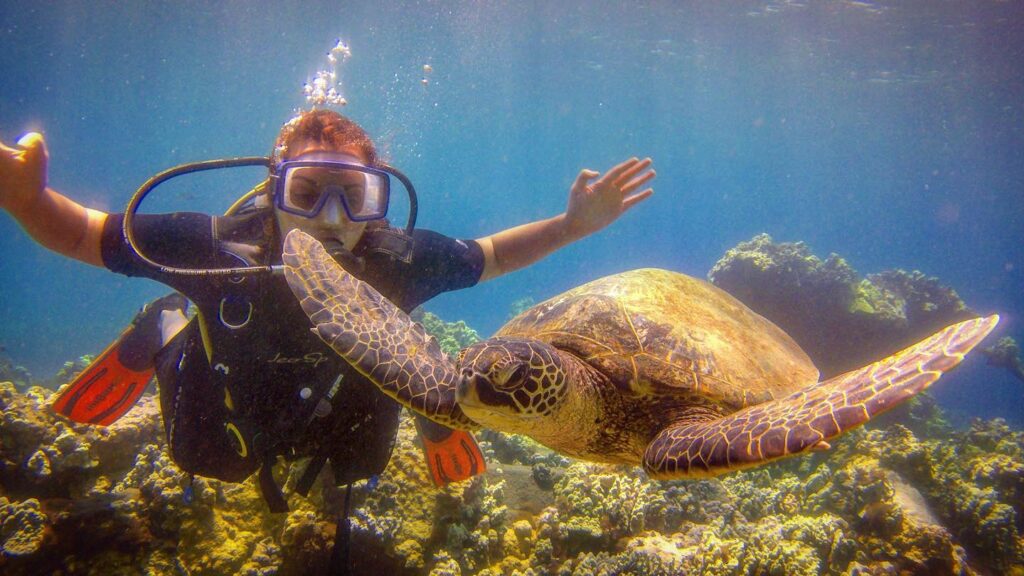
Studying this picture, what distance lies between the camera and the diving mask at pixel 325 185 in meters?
3.40

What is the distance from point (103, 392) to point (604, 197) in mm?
5384

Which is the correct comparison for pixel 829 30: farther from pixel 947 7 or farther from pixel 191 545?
pixel 191 545

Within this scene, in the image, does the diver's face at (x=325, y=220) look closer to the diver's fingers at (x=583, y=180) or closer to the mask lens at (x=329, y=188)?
the mask lens at (x=329, y=188)

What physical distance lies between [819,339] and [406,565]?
39.9 feet

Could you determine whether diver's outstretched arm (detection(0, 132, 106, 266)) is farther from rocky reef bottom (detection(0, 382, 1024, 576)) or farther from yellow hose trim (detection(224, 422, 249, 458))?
rocky reef bottom (detection(0, 382, 1024, 576))

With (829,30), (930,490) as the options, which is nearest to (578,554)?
(930,490)

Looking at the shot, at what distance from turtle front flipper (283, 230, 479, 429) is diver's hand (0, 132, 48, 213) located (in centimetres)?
143

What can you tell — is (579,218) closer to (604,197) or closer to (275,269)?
(604,197)

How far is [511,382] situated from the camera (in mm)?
2383

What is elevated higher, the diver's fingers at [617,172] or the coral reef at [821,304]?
the coral reef at [821,304]

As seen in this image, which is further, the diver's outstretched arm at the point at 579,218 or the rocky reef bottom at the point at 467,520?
the diver's outstretched arm at the point at 579,218

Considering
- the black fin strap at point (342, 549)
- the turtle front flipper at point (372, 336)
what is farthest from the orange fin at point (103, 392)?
the turtle front flipper at point (372, 336)

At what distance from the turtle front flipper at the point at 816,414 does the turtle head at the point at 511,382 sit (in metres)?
0.72

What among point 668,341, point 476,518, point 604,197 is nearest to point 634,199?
point 604,197
